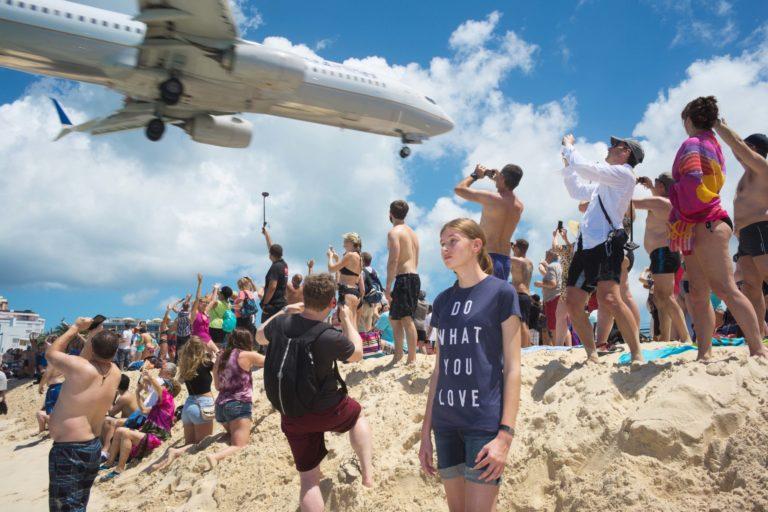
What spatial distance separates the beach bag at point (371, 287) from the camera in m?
7.71

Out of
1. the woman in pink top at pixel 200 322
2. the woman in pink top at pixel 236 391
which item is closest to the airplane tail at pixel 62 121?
the woman in pink top at pixel 200 322

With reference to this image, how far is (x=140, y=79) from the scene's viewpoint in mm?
15211

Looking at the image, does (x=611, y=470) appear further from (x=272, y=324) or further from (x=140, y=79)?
(x=140, y=79)

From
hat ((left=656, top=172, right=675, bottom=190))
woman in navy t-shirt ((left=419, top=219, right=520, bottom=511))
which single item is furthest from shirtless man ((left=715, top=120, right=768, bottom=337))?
woman in navy t-shirt ((left=419, top=219, right=520, bottom=511))

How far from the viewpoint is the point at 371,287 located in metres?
7.79

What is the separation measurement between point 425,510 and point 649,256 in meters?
3.64

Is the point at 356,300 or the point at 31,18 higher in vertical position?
the point at 31,18

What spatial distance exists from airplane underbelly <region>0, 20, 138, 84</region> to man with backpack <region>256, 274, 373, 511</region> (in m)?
14.1

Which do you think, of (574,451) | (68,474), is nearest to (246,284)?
(68,474)

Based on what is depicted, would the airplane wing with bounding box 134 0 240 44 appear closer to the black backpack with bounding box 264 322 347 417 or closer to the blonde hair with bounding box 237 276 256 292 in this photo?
the blonde hair with bounding box 237 276 256 292

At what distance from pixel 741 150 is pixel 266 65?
12.5m

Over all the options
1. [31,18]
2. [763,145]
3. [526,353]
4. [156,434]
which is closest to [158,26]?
[31,18]

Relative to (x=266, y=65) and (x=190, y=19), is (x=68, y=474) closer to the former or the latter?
(x=266, y=65)

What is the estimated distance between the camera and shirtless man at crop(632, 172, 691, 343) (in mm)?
5566
